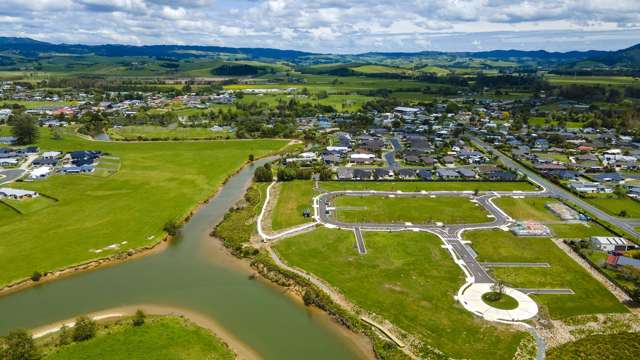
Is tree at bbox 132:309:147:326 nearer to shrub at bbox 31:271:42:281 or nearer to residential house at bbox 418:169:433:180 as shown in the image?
shrub at bbox 31:271:42:281

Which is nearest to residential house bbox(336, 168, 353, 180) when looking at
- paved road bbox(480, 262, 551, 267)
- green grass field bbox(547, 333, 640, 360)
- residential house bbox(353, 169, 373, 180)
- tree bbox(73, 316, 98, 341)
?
residential house bbox(353, 169, 373, 180)

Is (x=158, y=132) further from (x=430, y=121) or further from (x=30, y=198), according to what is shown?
(x=430, y=121)

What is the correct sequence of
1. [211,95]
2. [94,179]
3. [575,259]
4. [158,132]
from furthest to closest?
1. [211,95]
2. [158,132]
3. [94,179]
4. [575,259]

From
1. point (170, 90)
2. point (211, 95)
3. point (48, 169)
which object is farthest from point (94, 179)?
point (170, 90)

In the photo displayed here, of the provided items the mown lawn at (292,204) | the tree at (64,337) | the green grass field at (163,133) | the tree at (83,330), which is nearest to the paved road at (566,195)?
the mown lawn at (292,204)

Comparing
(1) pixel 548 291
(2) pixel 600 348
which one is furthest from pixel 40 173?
(2) pixel 600 348

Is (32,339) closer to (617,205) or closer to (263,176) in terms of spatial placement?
(263,176)
